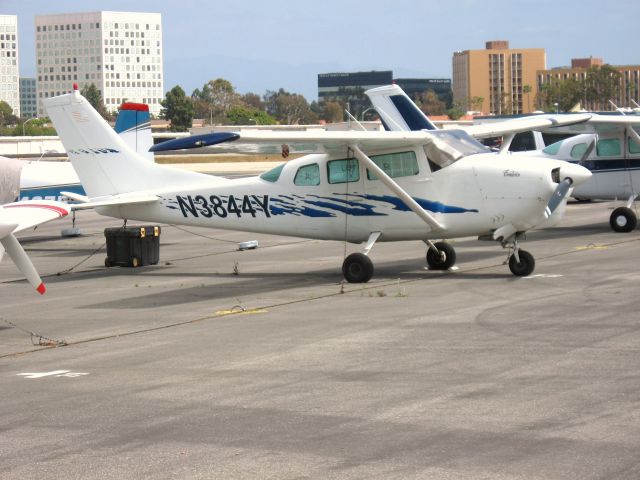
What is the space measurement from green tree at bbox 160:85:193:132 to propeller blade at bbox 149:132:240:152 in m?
135

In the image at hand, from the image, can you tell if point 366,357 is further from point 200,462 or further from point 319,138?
point 319,138

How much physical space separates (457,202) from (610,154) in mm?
9330

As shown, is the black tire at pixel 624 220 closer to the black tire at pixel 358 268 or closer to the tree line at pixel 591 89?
the black tire at pixel 358 268

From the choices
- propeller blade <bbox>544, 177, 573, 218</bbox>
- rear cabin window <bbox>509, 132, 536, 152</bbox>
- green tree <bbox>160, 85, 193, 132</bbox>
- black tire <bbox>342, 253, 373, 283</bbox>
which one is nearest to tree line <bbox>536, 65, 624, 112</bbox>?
green tree <bbox>160, 85, 193, 132</bbox>

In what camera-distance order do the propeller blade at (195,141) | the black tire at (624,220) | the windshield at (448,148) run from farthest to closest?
the black tire at (624,220) → the windshield at (448,148) → the propeller blade at (195,141)

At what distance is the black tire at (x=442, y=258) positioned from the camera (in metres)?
17.6

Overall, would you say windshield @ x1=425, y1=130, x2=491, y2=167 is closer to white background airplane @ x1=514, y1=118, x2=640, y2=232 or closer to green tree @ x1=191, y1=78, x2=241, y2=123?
white background airplane @ x1=514, y1=118, x2=640, y2=232

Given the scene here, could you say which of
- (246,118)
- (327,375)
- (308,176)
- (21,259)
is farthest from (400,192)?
(246,118)

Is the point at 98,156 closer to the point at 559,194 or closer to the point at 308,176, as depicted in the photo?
the point at 308,176

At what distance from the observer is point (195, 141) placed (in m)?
14.6

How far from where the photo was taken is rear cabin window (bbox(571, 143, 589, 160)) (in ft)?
82.5

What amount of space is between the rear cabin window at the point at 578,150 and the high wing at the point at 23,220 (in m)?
15.4

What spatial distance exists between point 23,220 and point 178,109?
5556 inches

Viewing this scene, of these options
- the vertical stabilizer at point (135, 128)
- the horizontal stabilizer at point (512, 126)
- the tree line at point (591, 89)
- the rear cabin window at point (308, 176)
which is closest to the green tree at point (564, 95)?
the tree line at point (591, 89)
